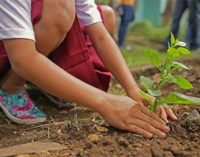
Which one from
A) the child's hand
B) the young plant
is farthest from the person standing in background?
the young plant

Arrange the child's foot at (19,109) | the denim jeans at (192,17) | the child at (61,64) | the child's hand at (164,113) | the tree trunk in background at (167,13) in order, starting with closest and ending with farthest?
the child at (61,64)
the child's hand at (164,113)
the child's foot at (19,109)
the denim jeans at (192,17)
the tree trunk in background at (167,13)

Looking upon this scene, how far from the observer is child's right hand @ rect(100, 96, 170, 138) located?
3.80 ft

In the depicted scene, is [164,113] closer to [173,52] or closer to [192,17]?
[173,52]

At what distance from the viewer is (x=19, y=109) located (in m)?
1.77

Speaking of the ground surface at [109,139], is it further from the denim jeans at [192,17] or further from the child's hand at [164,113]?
the denim jeans at [192,17]

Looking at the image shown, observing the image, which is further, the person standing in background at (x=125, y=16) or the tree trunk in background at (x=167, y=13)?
the tree trunk in background at (x=167, y=13)

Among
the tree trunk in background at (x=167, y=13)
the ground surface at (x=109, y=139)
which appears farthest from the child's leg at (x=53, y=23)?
the tree trunk in background at (x=167, y=13)

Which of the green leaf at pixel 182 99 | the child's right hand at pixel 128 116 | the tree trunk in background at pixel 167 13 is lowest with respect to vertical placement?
the tree trunk in background at pixel 167 13

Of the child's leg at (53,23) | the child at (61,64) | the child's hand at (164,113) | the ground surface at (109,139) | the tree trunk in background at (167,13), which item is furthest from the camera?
the tree trunk in background at (167,13)

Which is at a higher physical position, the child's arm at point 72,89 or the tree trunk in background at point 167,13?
the child's arm at point 72,89

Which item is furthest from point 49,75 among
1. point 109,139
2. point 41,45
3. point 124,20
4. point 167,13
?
point 167,13

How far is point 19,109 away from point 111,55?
70cm

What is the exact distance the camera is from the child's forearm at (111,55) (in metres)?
1.53

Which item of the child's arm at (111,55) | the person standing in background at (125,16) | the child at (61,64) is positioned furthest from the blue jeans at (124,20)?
the child's arm at (111,55)
